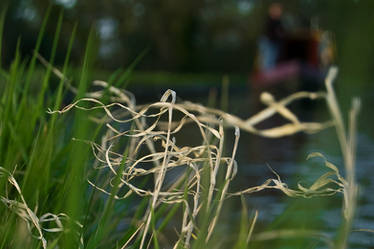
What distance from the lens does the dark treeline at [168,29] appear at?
35.5 m

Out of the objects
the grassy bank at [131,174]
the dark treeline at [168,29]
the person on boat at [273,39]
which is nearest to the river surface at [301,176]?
the grassy bank at [131,174]

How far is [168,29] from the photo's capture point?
39.1 meters

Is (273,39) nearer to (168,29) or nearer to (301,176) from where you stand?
(168,29)

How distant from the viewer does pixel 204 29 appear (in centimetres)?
4281

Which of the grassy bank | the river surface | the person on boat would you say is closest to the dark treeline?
the person on boat

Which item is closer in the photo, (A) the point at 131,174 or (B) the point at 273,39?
(A) the point at 131,174

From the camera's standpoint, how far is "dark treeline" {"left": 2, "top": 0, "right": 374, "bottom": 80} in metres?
35.5

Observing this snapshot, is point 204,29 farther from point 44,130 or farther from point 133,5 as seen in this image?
point 44,130

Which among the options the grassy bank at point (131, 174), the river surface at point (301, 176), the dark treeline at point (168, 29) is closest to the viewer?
the grassy bank at point (131, 174)

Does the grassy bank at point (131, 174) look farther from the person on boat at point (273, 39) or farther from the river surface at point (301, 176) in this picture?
the person on boat at point (273, 39)

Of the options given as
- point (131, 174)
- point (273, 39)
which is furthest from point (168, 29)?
point (131, 174)

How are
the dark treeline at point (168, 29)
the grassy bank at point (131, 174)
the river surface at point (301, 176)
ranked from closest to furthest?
the grassy bank at point (131, 174)
the river surface at point (301, 176)
the dark treeline at point (168, 29)

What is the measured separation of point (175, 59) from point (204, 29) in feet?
10.2

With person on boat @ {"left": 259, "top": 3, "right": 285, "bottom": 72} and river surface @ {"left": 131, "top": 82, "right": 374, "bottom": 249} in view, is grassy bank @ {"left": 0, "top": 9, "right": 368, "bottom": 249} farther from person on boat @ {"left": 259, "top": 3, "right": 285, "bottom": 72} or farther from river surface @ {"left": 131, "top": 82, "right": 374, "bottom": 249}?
person on boat @ {"left": 259, "top": 3, "right": 285, "bottom": 72}
